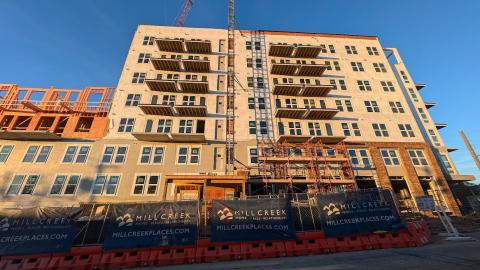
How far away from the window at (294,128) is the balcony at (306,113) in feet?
3.45

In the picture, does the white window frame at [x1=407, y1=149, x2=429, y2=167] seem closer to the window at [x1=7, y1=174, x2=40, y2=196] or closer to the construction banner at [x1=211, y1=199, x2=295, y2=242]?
the construction banner at [x1=211, y1=199, x2=295, y2=242]

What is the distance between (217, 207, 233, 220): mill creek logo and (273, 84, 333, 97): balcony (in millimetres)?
22461

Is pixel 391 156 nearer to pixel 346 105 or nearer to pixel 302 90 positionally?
pixel 346 105

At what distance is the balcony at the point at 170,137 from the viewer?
1019 inches

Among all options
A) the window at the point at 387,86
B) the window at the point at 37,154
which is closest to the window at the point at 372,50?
the window at the point at 387,86

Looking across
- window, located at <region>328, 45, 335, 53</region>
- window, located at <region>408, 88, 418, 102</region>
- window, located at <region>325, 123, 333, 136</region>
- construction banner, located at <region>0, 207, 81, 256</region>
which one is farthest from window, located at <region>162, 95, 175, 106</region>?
window, located at <region>408, 88, 418, 102</region>

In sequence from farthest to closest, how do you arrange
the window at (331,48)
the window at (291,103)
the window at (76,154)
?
the window at (331,48)
the window at (291,103)
the window at (76,154)

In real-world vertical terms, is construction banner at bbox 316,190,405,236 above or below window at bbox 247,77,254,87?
below

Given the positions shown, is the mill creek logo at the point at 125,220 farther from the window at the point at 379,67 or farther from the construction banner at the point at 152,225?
the window at the point at 379,67

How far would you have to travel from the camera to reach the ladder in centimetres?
2925

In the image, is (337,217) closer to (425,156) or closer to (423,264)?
(423,264)

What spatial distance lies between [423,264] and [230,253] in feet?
27.9

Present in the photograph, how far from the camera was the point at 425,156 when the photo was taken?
29438 millimetres

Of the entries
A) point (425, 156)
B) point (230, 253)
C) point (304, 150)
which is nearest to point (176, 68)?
point (304, 150)
